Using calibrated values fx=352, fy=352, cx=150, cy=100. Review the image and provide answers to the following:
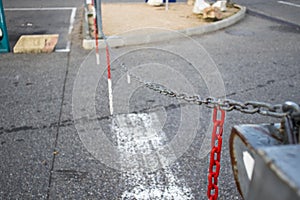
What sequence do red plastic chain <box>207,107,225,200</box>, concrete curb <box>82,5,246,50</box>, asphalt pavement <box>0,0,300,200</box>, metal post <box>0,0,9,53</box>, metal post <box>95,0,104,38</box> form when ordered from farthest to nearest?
concrete curb <box>82,5,246,50</box>
metal post <box>95,0,104,38</box>
metal post <box>0,0,9,53</box>
asphalt pavement <box>0,0,300,200</box>
red plastic chain <box>207,107,225,200</box>

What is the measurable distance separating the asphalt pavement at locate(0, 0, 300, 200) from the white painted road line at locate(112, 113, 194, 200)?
1 centimetres

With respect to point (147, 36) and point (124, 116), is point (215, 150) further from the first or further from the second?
point (147, 36)

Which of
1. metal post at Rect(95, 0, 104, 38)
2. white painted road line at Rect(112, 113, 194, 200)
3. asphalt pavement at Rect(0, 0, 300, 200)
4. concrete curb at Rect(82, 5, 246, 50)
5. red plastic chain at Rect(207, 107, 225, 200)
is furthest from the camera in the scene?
concrete curb at Rect(82, 5, 246, 50)

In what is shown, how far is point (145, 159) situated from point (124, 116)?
107 centimetres

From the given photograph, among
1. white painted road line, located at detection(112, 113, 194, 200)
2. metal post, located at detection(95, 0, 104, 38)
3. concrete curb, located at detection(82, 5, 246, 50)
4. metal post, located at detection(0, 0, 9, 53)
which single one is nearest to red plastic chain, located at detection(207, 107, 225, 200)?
white painted road line, located at detection(112, 113, 194, 200)

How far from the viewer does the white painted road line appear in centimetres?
323

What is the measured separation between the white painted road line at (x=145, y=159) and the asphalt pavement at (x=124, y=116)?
0.01m

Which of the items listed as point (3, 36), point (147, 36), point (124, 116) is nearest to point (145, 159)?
point (124, 116)

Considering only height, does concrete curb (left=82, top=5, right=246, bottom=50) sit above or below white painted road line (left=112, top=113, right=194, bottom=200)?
above

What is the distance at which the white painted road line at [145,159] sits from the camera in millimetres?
3227

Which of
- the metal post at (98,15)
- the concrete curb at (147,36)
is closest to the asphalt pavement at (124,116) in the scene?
the concrete curb at (147,36)

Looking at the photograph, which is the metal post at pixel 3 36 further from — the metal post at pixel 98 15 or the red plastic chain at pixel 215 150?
the red plastic chain at pixel 215 150

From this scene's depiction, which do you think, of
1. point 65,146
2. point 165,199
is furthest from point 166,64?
point 165,199

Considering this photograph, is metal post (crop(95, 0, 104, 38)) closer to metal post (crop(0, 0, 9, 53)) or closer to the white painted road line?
metal post (crop(0, 0, 9, 53))
